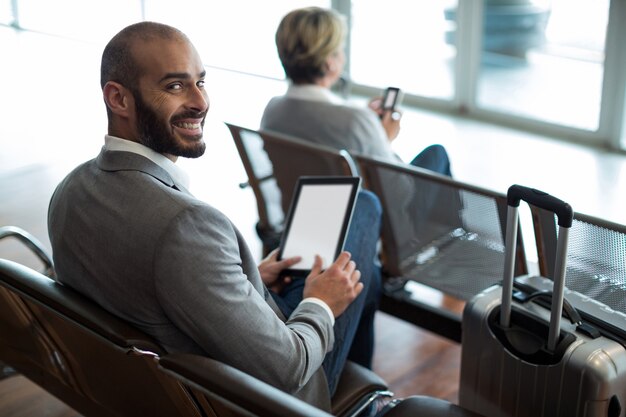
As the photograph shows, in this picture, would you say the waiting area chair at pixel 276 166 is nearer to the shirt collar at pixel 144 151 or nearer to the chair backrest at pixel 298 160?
the chair backrest at pixel 298 160

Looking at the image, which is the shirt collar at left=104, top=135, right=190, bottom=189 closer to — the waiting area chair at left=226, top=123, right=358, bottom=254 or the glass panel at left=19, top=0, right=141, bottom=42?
the waiting area chair at left=226, top=123, right=358, bottom=254

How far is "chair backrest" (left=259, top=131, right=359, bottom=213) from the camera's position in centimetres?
274

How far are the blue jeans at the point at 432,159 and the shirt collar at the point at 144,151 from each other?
124 cm

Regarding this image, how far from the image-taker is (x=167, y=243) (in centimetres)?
162

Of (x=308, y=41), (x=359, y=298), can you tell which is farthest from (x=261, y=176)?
(x=359, y=298)

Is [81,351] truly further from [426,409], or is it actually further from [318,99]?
[318,99]

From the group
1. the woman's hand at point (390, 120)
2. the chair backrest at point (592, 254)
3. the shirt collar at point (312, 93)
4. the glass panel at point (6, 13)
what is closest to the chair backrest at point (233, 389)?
the chair backrest at point (592, 254)

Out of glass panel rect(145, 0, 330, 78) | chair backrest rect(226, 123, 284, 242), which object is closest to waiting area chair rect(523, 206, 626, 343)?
chair backrest rect(226, 123, 284, 242)

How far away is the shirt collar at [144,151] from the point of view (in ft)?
5.92

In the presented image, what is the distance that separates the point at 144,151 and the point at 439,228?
1146 millimetres

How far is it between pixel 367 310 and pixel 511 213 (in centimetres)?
85

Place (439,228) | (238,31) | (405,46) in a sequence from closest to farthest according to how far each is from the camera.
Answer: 1. (439,228)
2. (405,46)
3. (238,31)

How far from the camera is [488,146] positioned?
5930mm

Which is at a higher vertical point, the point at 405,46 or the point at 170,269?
the point at 170,269
